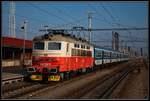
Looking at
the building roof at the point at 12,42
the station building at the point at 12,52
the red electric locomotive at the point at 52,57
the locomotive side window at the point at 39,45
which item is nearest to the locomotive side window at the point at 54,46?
the red electric locomotive at the point at 52,57

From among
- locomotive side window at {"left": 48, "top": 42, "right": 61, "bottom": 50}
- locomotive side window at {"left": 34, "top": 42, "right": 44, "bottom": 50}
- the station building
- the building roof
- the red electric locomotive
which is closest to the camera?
the red electric locomotive

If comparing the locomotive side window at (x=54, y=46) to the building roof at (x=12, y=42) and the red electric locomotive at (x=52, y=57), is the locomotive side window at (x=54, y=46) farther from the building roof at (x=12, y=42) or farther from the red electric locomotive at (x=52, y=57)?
the building roof at (x=12, y=42)

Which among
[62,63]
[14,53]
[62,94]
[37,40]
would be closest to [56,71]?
[62,63]

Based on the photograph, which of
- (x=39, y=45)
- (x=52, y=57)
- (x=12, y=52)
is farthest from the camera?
(x=12, y=52)

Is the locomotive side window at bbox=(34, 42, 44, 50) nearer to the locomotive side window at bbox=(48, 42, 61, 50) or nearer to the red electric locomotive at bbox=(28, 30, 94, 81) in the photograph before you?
the red electric locomotive at bbox=(28, 30, 94, 81)

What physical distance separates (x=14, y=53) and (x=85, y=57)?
19.1 metres

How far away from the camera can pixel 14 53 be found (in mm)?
44125

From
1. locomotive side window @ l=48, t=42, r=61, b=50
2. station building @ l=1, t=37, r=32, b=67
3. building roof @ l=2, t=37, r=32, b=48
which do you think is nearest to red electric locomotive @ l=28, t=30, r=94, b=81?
locomotive side window @ l=48, t=42, r=61, b=50

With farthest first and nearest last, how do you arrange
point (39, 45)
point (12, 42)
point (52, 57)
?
point (12, 42)
point (39, 45)
point (52, 57)

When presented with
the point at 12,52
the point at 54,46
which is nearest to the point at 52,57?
the point at 54,46

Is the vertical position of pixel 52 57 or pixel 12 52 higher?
pixel 12 52

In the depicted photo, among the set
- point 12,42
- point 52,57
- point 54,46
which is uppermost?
point 12,42

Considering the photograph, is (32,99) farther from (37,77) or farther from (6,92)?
(37,77)

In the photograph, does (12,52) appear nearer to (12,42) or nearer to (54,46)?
(12,42)
